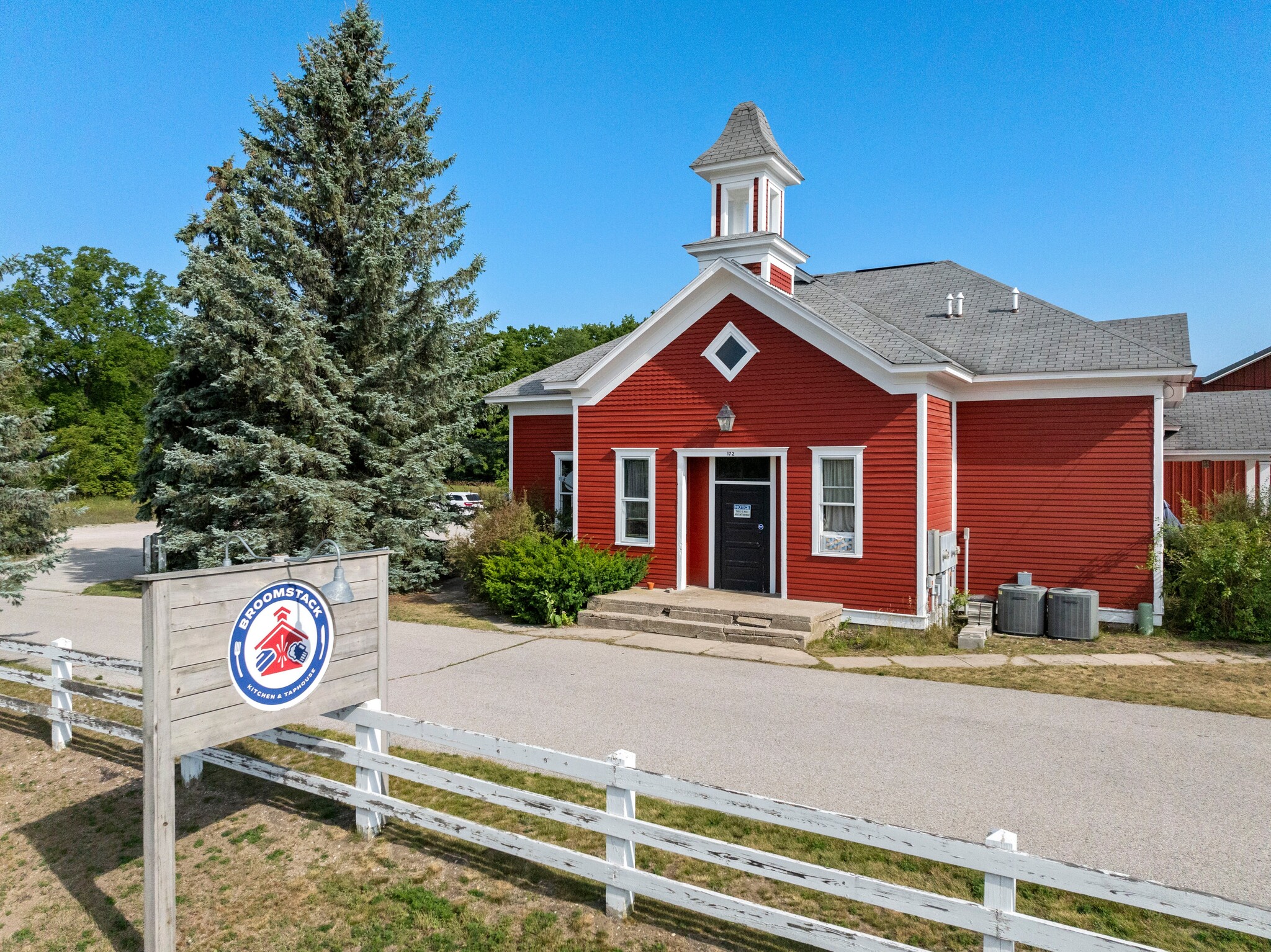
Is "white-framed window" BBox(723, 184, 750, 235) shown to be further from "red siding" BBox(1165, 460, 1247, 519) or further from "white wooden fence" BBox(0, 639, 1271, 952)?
"white wooden fence" BBox(0, 639, 1271, 952)

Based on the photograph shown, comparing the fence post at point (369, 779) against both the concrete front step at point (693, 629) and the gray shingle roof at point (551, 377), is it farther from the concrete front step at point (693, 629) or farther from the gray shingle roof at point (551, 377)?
the gray shingle roof at point (551, 377)

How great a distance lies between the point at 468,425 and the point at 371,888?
1303 cm

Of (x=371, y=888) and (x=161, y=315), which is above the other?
(x=161, y=315)

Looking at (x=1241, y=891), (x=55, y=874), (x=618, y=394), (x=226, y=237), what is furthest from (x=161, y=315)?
(x=1241, y=891)

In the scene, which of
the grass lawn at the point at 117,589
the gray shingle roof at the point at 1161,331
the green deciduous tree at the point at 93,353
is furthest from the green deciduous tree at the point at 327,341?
the green deciduous tree at the point at 93,353

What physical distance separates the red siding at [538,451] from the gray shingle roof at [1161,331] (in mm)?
10790

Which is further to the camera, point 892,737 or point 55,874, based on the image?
point 892,737

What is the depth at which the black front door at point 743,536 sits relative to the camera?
13.5 metres

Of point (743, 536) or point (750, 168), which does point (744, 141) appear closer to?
point (750, 168)

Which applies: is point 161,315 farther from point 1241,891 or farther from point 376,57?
point 1241,891

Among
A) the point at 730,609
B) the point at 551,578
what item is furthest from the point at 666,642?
the point at 551,578

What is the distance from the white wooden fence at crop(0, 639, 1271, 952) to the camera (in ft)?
10.3

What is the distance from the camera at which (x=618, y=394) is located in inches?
571

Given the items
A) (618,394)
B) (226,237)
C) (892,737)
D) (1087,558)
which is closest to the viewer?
(892,737)
